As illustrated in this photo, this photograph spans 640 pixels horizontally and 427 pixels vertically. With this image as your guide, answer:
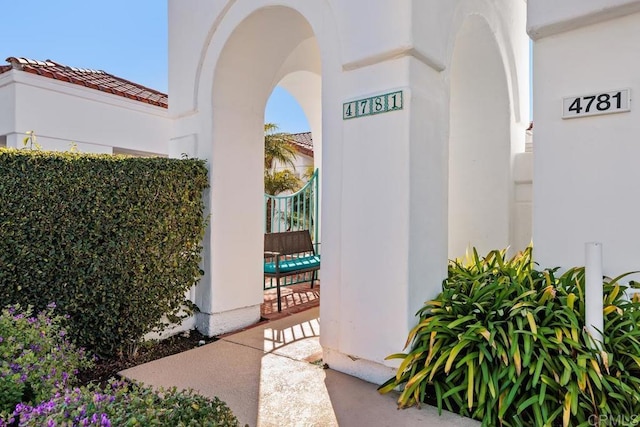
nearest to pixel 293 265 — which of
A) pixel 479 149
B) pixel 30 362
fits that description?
pixel 479 149

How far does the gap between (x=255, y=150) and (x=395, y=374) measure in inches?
136

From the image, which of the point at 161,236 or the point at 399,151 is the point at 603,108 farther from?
the point at 161,236

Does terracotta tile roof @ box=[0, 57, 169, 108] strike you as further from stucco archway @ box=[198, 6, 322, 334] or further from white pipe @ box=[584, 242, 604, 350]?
white pipe @ box=[584, 242, 604, 350]

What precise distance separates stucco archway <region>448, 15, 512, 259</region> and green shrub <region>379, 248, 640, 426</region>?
2.36 meters

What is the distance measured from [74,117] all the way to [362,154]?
7961 mm

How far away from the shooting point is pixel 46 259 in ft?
12.7

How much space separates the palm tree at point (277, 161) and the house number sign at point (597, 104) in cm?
1156

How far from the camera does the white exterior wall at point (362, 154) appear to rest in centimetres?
340

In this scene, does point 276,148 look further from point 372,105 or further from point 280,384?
point 280,384

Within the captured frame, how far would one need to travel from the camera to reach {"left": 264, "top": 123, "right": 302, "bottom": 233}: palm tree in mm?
14414

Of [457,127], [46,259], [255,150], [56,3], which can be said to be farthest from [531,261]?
[56,3]

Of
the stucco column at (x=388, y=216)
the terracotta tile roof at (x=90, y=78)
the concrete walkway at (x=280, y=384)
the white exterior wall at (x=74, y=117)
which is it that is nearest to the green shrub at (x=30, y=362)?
the concrete walkway at (x=280, y=384)

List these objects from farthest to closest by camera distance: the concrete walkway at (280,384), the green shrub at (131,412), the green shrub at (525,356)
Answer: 1. the concrete walkway at (280,384)
2. the green shrub at (525,356)
3. the green shrub at (131,412)

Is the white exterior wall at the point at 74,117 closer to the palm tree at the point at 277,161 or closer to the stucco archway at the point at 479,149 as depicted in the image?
the palm tree at the point at 277,161
